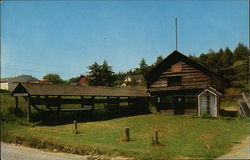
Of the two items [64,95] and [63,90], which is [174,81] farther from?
[64,95]

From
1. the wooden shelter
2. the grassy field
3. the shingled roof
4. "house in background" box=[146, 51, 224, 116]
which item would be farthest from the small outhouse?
the grassy field

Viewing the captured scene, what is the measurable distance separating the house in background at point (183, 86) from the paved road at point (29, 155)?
58.9 feet

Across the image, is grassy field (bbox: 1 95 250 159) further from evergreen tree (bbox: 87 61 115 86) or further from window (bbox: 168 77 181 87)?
evergreen tree (bbox: 87 61 115 86)

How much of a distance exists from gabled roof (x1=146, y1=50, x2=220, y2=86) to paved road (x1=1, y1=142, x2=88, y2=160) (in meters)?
19.7

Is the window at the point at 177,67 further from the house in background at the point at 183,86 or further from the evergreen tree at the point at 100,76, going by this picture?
the evergreen tree at the point at 100,76

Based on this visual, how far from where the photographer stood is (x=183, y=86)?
27.0m

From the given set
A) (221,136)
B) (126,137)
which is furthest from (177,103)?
(126,137)

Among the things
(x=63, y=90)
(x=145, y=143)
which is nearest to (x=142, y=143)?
(x=145, y=143)

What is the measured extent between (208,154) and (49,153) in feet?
24.2

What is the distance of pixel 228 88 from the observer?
45.2 metres

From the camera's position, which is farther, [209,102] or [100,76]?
[100,76]

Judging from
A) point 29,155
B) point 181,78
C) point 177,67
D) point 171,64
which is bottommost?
point 29,155

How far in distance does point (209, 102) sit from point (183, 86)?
388 centimetres

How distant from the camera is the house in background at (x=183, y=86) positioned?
24500mm
